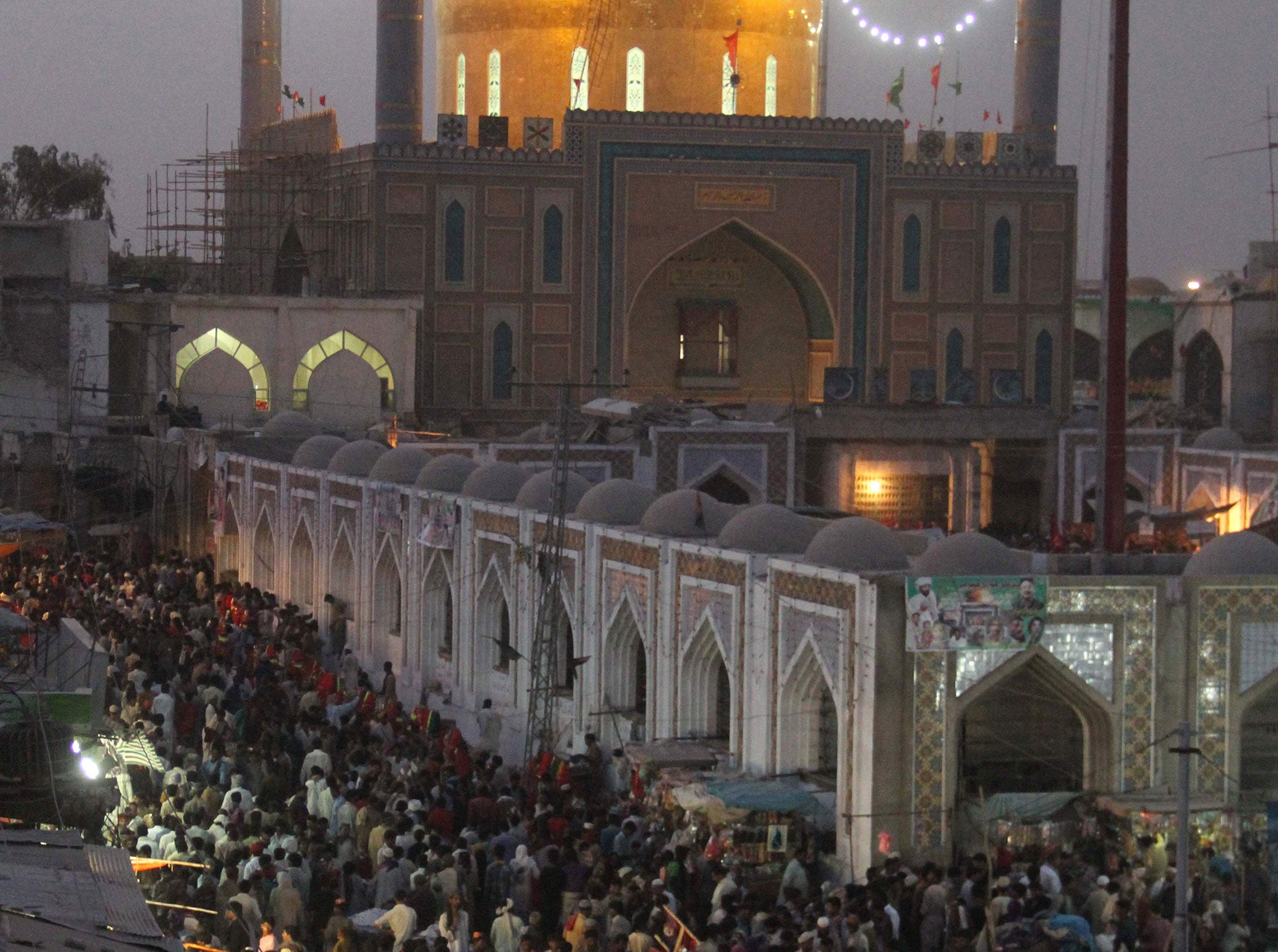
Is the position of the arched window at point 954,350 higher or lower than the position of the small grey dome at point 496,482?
higher

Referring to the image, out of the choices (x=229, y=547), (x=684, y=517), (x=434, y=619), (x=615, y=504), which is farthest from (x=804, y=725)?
(x=229, y=547)

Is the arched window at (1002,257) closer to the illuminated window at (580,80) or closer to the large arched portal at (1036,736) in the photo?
the illuminated window at (580,80)

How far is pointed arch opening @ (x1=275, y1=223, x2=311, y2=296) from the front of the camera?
4059cm

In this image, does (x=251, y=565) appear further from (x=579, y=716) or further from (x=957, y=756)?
(x=957, y=756)

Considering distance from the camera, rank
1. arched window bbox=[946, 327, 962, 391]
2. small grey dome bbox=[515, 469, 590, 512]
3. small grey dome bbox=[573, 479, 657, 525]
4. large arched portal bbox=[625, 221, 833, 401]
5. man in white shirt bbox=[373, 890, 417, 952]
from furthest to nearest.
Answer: large arched portal bbox=[625, 221, 833, 401] → arched window bbox=[946, 327, 962, 391] → small grey dome bbox=[515, 469, 590, 512] → small grey dome bbox=[573, 479, 657, 525] → man in white shirt bbox=[373, 890, 417, 952]

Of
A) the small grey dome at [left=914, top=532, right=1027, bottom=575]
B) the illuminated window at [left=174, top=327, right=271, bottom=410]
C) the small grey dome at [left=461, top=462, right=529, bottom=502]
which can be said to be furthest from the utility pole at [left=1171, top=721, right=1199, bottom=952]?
the illuminated window at [left=174, top=327, right=271, bottom=410]

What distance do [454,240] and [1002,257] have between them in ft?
31.6

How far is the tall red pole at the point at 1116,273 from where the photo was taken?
20.2m

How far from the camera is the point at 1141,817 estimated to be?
47.8 feet

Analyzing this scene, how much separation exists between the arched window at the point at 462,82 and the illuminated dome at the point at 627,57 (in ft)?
0.25

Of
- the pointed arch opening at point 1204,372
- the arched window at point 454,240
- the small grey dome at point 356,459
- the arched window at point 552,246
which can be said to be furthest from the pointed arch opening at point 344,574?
the pointed arch opening at point 1204,372

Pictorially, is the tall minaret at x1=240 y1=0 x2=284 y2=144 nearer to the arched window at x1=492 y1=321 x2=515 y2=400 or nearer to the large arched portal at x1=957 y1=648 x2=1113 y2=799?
the arched window at x1=492 y1=321 x2=515 y2=400

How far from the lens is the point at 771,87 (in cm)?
4056

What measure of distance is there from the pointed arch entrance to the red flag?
84.0 ft
